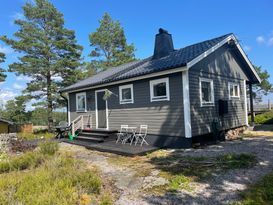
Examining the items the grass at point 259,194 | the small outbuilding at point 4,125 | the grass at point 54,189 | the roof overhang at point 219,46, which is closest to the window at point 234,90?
the roof overhang at point 219,46

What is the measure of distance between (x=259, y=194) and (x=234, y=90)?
8.96 meters

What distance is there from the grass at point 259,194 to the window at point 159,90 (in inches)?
194

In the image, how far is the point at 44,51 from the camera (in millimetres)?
19016

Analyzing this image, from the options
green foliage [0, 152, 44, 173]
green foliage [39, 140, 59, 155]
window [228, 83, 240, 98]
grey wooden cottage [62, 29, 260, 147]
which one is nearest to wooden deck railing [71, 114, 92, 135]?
grey wooden cottage [62, 29, 260, 147]

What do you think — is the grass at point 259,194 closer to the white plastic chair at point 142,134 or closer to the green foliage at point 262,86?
the white plastic chair at point 142,134

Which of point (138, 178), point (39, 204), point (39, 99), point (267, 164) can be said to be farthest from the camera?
point (39, 99)

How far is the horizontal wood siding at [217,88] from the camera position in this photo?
8867 mm

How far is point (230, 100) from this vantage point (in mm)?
11500

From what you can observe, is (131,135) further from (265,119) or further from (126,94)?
(265,119)

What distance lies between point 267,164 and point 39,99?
1831cm

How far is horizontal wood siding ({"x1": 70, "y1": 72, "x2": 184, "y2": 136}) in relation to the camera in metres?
8.59

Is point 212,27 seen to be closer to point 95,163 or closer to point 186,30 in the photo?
point 186,30

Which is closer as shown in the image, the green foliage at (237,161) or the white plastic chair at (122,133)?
the green foliage at (237,161)

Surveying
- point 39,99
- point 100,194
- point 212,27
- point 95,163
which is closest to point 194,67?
point 95,163
